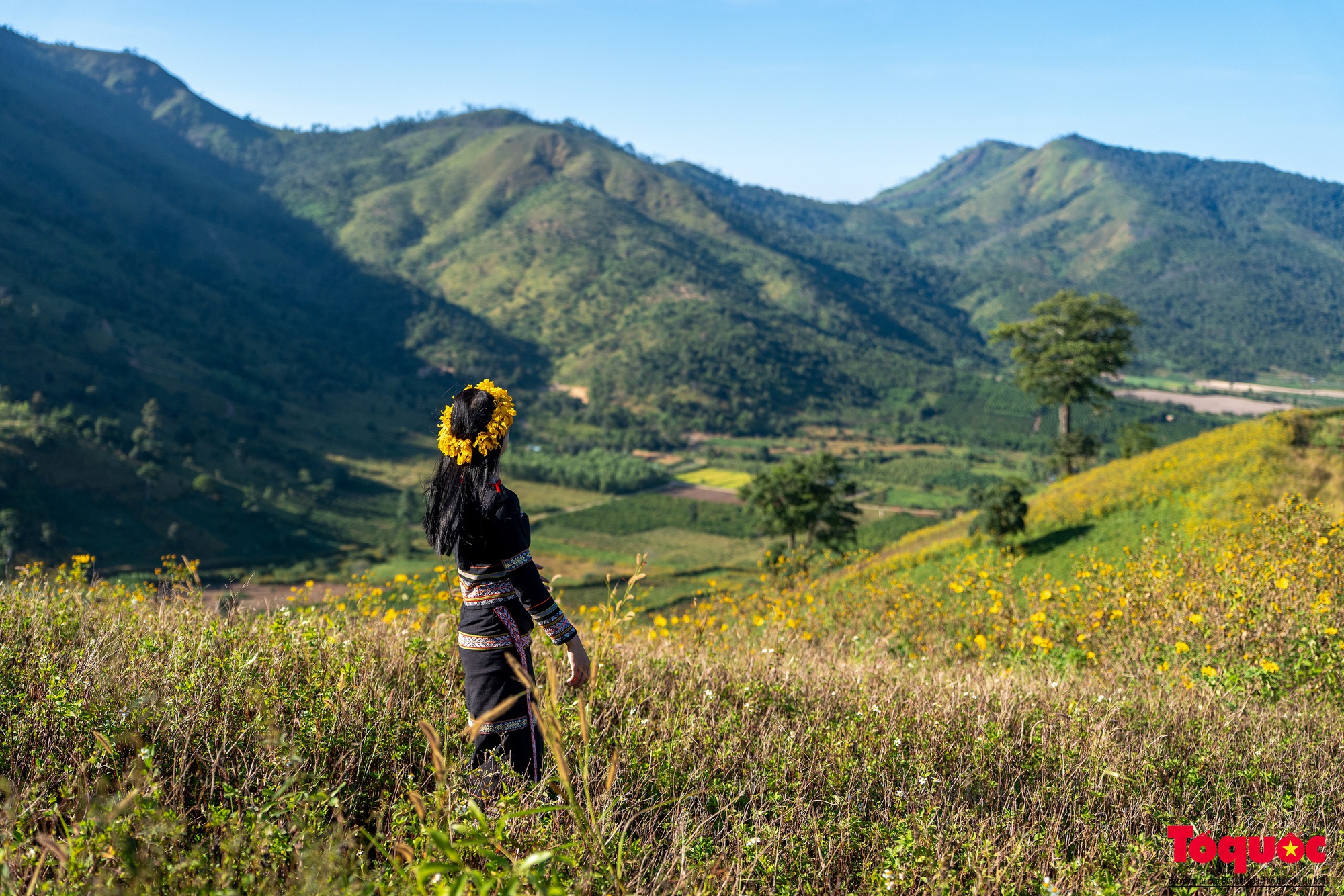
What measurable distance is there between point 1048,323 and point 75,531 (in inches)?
2305

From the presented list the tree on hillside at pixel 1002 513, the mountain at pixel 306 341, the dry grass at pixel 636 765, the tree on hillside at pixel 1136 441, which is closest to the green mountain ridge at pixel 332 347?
the mountain at pixel 306 341

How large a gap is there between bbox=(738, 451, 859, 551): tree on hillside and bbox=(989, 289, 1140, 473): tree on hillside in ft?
26.0

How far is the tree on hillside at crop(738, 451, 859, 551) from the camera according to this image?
2862 centimetres

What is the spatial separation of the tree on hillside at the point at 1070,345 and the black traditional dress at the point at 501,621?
2583cm

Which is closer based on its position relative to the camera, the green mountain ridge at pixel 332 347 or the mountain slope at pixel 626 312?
the green mountain ridge at pixel 332 347

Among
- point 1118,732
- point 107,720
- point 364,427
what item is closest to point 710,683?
point 1118,732

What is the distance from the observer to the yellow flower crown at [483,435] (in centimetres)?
287

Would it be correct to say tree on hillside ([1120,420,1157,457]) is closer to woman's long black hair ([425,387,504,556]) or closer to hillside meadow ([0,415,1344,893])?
hillside meadow ([0,415,1344,893])

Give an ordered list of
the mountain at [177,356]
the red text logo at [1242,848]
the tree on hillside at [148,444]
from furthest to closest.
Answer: the tree on hillside at [148,444] < the mountain at [177,356] < the red text logo at [1242,848]

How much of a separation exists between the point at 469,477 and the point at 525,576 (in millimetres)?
465

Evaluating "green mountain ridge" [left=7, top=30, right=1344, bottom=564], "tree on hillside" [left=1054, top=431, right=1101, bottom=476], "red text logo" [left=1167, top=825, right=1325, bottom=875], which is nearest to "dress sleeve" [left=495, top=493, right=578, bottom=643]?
"red text logo" [left=1167, top=825, right=1325, bottom=875]

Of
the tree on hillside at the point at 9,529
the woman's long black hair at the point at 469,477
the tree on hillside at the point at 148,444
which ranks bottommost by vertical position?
the tree on hillside at the point at 9,529

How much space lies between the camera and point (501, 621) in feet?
9.50

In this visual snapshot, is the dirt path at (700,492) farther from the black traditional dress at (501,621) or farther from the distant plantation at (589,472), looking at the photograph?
the black traditional dress at (501,621)
